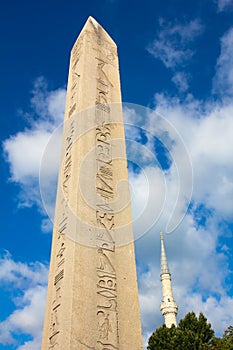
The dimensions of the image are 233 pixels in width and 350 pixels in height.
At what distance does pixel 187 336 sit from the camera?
20062mm

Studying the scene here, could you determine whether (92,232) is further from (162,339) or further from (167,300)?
(167,300)

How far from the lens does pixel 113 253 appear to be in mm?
5480

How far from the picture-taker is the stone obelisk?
4.69m

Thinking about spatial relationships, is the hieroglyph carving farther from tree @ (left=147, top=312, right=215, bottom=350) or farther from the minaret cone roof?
the minaret cone roof

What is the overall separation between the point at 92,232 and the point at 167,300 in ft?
108

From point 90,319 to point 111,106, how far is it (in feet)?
13.6

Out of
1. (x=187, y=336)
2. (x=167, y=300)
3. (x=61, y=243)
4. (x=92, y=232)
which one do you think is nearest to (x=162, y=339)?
(x=187, y=336)

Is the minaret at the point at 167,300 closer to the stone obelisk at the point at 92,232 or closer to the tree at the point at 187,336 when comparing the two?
the tree at the point at 187,336

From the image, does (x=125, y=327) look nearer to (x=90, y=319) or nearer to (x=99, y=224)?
(x=90, y=319)

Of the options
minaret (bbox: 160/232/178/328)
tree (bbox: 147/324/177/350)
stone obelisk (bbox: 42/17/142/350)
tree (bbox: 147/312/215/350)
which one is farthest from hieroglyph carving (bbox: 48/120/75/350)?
minaret (bbox: 160/232/178/328)

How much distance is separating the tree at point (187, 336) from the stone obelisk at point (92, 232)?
16.3 meters

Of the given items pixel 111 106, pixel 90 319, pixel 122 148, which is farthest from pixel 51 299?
pixel 111 106

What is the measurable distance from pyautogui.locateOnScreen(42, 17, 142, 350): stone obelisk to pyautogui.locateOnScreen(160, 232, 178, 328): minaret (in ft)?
98.7

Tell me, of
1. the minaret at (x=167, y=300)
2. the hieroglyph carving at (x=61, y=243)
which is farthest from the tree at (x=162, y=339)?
the hieroglyph carving at (x=61, y=243)
